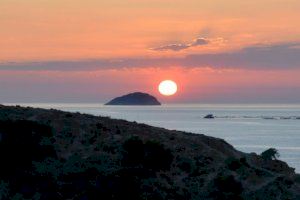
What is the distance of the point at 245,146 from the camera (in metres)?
199

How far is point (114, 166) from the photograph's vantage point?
195 ft

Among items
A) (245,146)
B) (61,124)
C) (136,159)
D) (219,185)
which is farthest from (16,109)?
(245,146)

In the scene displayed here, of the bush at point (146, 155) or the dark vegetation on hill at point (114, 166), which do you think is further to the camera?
the bush at point (146, 155)

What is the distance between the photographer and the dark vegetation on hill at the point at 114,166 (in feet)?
178

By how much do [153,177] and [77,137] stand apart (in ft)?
41.8

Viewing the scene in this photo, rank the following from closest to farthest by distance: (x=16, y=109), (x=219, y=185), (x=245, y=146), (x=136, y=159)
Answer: (x=219, y=185) → (x=136, y=159) → (x=16, y=109) → (x=245, y=146)

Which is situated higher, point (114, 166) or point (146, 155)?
point (146, 155)

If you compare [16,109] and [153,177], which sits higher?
[16,109]

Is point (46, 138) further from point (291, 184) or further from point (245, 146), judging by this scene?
point (245, 146)

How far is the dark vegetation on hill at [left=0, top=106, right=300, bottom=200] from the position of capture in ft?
178

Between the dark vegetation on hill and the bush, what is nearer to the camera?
the dark vegetation on hill

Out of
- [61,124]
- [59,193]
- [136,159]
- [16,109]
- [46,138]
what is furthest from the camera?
[16,109]

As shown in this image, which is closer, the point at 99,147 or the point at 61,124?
the point at 99,147

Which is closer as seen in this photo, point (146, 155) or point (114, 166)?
point (114, 166)
